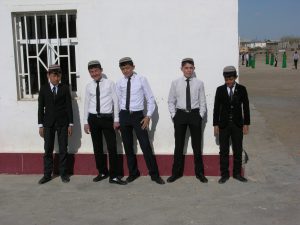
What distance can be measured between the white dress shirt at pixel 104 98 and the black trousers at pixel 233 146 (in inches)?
59.5

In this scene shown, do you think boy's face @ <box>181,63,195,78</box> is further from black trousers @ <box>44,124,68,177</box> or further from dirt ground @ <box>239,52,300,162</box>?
dirt ground @ <box>239,52,300,162</box>

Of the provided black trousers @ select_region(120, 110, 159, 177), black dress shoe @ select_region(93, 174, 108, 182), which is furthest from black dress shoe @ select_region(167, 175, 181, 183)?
black dress shoe @ select_region(93, 174, 108, 182)

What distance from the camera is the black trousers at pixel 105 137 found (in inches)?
243

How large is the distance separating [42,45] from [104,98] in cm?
145

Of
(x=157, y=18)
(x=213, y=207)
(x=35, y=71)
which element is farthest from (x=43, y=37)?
(x=213, y=207)

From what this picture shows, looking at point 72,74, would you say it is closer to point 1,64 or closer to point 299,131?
point 1,64

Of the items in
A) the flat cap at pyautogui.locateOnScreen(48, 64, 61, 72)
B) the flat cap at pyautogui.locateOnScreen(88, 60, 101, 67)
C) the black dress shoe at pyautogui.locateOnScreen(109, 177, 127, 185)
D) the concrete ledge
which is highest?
the flat cap at pyautogui.locateOnScreen(88, 60, 101, 67)

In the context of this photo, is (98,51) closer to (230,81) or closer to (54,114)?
(54,114)

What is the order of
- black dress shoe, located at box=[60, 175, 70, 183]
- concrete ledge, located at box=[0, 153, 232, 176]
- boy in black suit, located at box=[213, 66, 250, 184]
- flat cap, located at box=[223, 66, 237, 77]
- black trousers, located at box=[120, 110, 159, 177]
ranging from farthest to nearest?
1. concrete ledge, located at box=[0, 153, 232, 176]
2. black dress shoe, located at box=[60, 175, 70, 183]
3. black trousers, located at box=[120, 110, 159, 177]
4. boy in black suit, located at box=[213, 66, 250, 184]
5. flat cap, located at box=[223, 66, 237, 77]

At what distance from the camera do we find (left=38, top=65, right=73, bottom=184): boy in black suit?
6.22 meters

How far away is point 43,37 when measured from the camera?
6766mm

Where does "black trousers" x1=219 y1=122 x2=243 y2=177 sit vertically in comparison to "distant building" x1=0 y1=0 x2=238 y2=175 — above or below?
below

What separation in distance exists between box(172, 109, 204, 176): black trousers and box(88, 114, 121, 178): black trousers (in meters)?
0.87

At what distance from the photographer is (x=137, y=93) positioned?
20.0 feet
